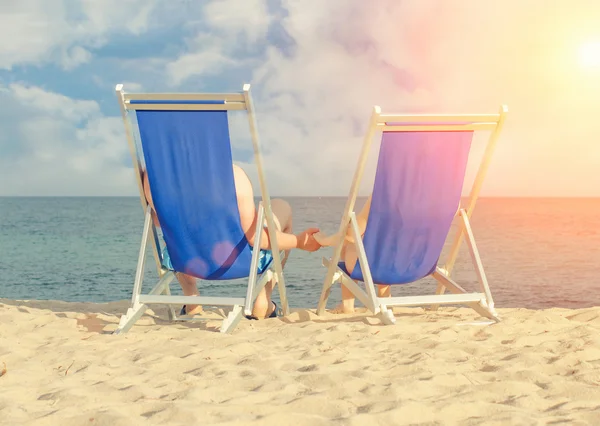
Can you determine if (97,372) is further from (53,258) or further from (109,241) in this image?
(109,241)

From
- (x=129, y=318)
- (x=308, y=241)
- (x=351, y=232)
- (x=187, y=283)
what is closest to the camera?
(x=129, y=318)

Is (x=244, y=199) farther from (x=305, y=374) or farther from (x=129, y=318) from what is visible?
(x=305, y=374)

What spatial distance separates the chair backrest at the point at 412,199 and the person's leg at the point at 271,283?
758 millimetres

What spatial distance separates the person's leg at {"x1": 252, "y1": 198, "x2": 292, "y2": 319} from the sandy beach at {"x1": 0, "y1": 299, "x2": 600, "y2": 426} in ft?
1.22

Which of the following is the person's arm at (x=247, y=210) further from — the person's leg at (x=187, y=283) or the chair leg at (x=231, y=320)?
the person's leg at (x=187, y=283)

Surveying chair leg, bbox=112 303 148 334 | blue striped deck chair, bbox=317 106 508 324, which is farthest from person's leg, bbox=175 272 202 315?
blue striped deck chair, bbox=317 106 508 324

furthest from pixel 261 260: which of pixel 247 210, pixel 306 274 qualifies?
pixel 306 274

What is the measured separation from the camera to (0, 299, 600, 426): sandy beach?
7.72 ft

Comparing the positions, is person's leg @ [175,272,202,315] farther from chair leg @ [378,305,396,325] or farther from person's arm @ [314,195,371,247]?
chair leg @ [378,305,396,325]

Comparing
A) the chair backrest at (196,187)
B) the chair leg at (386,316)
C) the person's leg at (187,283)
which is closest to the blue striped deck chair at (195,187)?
the chair backrest at (196,187)

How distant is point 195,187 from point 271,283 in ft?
3.67

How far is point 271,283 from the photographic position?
485cm

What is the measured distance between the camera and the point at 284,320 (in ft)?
15.5

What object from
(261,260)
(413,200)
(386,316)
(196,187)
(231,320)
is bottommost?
(386,316)
